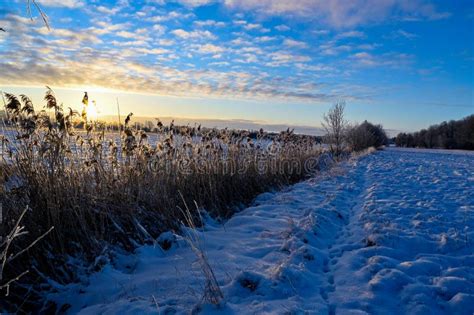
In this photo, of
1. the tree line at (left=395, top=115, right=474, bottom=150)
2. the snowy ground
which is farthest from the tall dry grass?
the tree line at (left=395, top=115, right=474, bottom=150)

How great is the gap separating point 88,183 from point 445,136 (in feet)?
315

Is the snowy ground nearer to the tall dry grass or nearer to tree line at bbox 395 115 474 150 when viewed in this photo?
the tall dry grass

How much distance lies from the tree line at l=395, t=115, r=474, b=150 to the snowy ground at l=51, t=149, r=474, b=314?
269 feet

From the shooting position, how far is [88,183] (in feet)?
15.2

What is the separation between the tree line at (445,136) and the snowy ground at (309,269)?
8188 centimetres

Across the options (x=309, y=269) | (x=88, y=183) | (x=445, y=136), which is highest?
(x=445, y=136)

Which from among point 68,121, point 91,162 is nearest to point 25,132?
point 68,121

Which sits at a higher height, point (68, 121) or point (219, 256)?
point (68, 121)

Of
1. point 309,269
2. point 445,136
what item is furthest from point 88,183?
point 445,136

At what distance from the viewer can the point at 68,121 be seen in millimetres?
4441

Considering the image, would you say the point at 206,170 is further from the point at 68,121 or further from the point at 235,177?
the point at 68,121

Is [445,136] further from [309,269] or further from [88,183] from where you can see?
[88,183]

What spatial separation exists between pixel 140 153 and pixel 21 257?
2611 millimetres

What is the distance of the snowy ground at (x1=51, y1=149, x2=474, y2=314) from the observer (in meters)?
3.03
